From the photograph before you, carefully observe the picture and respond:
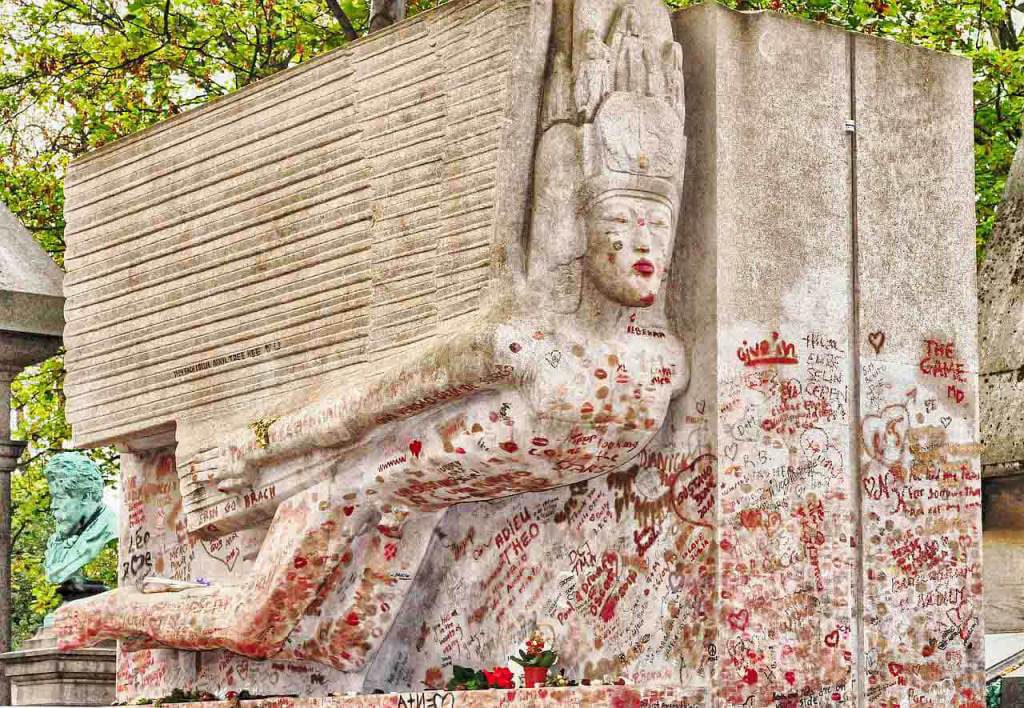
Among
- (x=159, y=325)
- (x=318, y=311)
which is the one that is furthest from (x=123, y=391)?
(x=318, y=311)

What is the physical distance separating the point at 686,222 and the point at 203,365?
133 inches

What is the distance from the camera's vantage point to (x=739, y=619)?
29.1ft

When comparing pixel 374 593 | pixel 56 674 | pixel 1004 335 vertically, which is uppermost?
pixel 1004 335

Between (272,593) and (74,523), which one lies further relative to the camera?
(74,523)

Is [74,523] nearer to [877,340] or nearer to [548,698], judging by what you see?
[548,698]

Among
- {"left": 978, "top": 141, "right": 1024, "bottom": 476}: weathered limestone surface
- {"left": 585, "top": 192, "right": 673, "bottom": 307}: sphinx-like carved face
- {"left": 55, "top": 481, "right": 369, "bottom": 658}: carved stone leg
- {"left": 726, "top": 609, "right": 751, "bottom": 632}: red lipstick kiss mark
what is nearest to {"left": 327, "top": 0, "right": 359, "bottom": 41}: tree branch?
{"left": 978, "top": 141, "right": 1024, "bottom": 476}: weathered limestone surface

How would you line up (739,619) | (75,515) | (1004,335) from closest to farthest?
(739,619)
(1004,335)
(75,515)

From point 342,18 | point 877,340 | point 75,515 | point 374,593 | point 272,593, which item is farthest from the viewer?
point 342,18

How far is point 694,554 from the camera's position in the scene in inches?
356

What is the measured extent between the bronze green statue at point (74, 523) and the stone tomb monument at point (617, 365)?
452 cm

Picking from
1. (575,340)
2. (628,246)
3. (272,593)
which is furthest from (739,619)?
(272,593)

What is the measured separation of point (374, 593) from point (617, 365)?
208 cm

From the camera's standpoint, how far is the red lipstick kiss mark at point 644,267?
902 centimetres

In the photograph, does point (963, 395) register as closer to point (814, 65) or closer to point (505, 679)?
point (814, 65)
